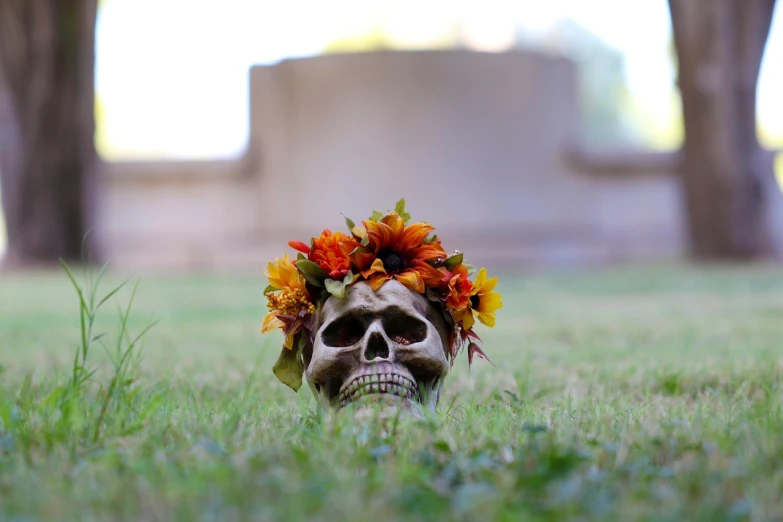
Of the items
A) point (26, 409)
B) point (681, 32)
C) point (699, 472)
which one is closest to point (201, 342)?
point (26, 409)

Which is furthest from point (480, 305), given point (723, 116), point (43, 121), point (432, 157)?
point (432, 157)

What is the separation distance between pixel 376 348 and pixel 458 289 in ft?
0.85

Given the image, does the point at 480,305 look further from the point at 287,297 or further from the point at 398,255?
the point at 287,297

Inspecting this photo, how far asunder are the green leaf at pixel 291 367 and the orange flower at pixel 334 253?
0.22m

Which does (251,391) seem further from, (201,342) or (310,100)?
(310,100)

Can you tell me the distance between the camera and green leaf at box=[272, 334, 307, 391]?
89.4 inches

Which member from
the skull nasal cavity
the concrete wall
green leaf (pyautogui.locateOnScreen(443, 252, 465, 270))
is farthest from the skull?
the concrete wall

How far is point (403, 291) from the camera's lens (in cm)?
213

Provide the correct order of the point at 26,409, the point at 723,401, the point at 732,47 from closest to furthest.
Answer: the point at 26,409 < the point at 723,401 < the point at 732,47

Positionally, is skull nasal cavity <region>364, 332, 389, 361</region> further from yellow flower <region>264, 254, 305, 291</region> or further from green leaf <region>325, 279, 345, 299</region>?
yellow flower <region>264, 254, 305, 291</region>

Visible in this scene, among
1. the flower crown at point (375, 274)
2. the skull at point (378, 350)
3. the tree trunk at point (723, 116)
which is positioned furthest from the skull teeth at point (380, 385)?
the tree trunk at point (723, 116)

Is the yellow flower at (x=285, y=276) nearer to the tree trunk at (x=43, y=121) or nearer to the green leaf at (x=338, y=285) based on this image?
the green leaf at (x=338, y=285)

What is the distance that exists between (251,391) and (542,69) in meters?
10.7

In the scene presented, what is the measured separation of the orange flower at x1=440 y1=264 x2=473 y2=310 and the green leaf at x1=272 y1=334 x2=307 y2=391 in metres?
0.40
